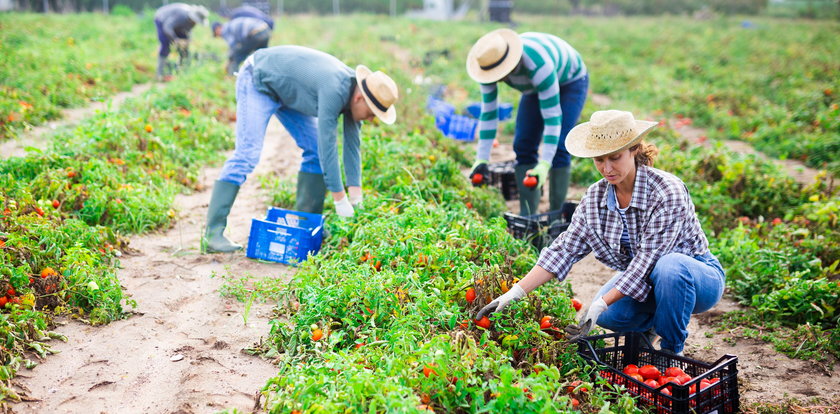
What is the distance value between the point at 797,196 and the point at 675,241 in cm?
344

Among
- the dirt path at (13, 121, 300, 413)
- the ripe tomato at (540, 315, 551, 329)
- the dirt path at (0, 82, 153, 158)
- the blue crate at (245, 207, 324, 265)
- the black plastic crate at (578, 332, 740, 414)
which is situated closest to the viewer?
the black plastic crate at (578, 332, 740, 414)

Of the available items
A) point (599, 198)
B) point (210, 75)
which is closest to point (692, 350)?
point (599, 198)

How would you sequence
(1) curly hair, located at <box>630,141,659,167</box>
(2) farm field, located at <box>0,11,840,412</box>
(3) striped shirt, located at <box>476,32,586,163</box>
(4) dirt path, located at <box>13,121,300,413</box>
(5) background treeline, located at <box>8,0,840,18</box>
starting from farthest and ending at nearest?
(5) background treeline, located at <box>8,0,840,18</box>, (3) striped shirt, located at <box>476,32,586,163</box>, (1) curly hair, located at <box>630,141,659,167</box>, (4) dirt path, located at <box>13,121,300,413</box>, (2) farm field, located at <box>0,11,840,412</box>

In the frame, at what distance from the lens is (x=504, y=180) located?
612 cm

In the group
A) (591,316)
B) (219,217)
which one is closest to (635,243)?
(591,316)

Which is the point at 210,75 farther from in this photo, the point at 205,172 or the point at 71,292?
the point at 71,292

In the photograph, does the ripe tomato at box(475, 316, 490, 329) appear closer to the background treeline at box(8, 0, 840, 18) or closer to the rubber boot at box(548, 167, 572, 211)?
the rubber boot at box(548, 167, 572, 211)

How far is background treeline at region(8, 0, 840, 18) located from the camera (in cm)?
3080

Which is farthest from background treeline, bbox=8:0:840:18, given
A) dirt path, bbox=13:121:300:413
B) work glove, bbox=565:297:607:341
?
work glove, bbox=565:297:607:341

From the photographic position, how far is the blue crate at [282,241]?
14.6 feet

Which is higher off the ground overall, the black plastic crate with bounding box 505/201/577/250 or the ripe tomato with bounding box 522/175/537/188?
the ripe tomato with bounding box 522/175/537/188

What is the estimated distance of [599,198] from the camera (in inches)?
127

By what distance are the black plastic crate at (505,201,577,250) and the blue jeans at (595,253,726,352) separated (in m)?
1.32

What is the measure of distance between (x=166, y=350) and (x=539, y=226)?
2539 mm
